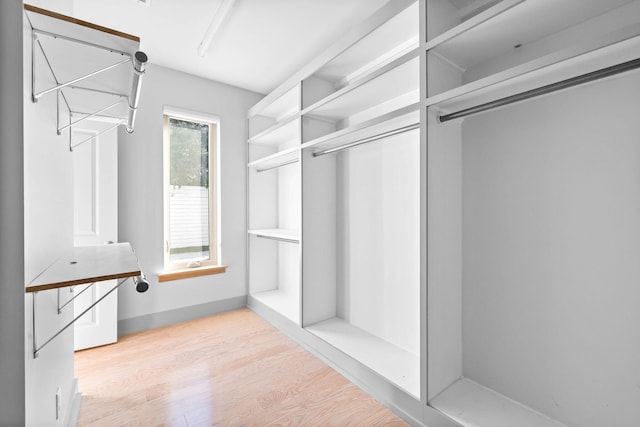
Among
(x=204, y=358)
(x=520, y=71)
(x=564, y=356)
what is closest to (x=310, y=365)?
(x=204, y=358)

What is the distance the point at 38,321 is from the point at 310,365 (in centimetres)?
167

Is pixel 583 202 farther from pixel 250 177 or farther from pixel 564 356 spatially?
pixel 250 177

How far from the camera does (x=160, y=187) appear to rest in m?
2.86

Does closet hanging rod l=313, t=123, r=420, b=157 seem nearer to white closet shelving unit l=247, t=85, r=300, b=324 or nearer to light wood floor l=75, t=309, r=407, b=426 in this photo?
white closet shelving unit l=247, t=85, r=300, b=324

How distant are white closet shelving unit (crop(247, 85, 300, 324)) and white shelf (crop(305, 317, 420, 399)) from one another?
731 millimetres

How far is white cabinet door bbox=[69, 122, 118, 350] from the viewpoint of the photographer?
2404 millimetres

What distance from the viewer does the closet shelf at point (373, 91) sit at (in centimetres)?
165

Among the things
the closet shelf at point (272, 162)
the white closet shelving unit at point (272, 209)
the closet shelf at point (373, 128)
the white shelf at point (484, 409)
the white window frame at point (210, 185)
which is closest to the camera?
the white shelf at point (484, 409)

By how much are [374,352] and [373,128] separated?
A: 1522 mm

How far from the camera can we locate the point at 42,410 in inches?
38.5

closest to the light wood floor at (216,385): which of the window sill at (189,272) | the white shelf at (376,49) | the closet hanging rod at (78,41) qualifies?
the window sill at (189,272)

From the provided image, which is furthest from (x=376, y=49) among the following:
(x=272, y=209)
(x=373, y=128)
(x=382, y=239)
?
(x=272, y=209)

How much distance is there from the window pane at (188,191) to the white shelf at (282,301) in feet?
2.55
